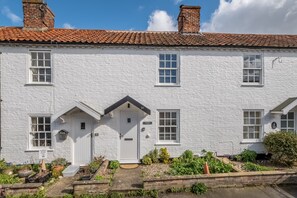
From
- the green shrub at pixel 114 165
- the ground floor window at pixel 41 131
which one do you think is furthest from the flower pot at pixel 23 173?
the green shrub at pixel 114 165

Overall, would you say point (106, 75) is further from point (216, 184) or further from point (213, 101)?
point (216, 184)

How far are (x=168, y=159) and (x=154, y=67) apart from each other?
4833 millimetres

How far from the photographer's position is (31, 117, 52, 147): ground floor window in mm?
9281

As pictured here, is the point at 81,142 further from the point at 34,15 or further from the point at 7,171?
the point at 34,15

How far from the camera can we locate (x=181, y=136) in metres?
9.76

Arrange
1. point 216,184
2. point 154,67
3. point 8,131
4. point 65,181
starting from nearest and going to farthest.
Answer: point 216,184, point 65,181, point 8,131, point 154,67

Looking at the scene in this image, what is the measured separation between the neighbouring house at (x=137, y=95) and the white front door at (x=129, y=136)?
0.17ft

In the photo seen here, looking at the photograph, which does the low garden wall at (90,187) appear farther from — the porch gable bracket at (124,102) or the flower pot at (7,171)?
the flower pot at (7,171)

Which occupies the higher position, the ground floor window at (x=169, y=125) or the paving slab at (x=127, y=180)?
the ground floor window at (x=169, y=125)

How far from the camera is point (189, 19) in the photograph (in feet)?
39.4

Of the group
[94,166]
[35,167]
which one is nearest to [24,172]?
[35,167]

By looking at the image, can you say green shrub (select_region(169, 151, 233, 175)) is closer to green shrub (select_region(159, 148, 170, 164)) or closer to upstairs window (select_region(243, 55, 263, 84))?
green shrub (select_region(159, 148, 170, 164))

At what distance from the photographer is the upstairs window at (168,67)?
9.89 metres

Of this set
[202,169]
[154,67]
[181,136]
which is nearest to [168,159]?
[181,136]
